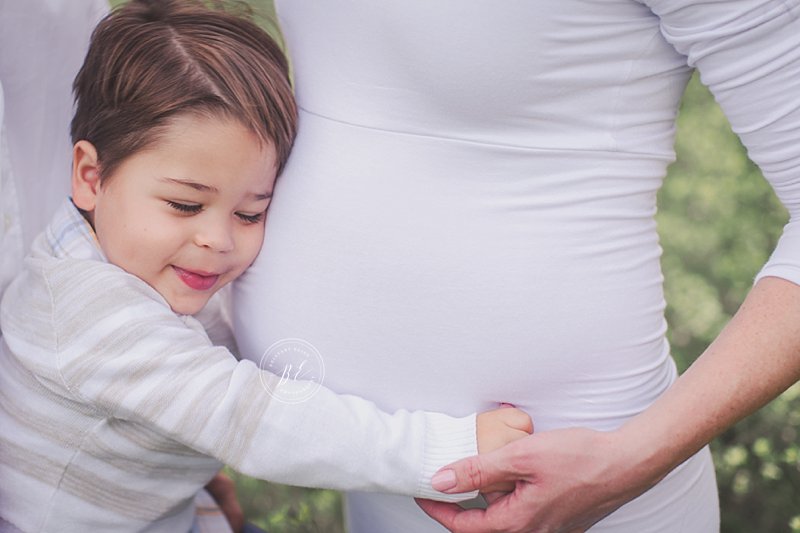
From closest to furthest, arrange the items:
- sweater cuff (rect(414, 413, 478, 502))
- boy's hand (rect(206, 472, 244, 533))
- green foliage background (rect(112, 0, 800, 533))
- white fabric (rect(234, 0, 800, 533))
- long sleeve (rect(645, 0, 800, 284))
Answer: long sleeve (rect(645, 0, 800, 284)) → white fabric (rect(234, 0, 800, 533)) → sweater cuff (rect(414, 413, 478, 502)) → boy's hand (rect(206, 472, 244, 533)) → green foliage background (rect(112, 0, 800, 533))

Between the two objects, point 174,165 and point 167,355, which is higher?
point 174,165

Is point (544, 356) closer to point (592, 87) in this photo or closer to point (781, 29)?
point (592, 87)

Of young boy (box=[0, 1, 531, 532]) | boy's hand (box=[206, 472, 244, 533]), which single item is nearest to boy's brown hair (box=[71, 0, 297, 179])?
young boy (box=[0, 1, 531, 532])

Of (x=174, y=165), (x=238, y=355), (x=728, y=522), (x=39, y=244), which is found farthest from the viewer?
(x=728, y=522)

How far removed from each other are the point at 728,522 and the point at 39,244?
7.24ft

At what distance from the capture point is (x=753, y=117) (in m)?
1.44

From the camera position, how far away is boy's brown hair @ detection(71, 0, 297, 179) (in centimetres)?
163

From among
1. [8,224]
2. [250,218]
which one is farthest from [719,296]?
[8,224]

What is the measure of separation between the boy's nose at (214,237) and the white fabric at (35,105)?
1.27 feet

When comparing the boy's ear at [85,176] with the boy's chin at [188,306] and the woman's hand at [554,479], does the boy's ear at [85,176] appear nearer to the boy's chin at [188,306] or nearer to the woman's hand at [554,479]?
the boy's chin at [188,306]

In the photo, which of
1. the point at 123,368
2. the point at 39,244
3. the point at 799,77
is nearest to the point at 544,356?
the point at 799,77

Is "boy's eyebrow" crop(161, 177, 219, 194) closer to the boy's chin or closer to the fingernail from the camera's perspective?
the boy's chin

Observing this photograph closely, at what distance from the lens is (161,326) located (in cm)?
155

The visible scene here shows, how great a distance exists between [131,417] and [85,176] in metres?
0.46
